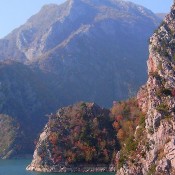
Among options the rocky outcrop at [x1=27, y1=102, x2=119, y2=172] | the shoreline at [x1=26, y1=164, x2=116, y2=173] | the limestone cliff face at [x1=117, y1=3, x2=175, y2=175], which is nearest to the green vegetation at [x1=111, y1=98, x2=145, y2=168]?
the rocky outcrop at [x1=27, y1=102, x2=119, y2=172]

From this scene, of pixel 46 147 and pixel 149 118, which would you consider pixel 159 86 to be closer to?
pixel 149 118

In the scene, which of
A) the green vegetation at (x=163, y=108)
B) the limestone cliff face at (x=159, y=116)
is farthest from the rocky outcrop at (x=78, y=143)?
the green vegetation at (x=163, y=108)

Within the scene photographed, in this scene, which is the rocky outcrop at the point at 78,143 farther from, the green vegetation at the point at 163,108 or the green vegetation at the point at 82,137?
the green vegetation at the point at 163,108

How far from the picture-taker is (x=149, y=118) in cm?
9369

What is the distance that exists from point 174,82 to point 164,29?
22.2m

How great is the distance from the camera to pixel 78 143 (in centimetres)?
13900

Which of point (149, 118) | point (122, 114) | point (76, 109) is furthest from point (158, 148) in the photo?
point (76, 109)

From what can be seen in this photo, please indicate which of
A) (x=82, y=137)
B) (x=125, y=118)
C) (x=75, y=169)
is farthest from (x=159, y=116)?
(x=82, y=137)

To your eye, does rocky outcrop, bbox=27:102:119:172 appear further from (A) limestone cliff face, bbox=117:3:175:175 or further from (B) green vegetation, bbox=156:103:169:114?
(B) green vegetation, bbox=156:103:169:114

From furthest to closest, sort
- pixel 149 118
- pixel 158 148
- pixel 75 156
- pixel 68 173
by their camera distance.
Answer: pixel 75 156 → pixel 68 173 → pixel 149 118 → pixel 158 148

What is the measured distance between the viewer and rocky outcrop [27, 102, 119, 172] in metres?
132

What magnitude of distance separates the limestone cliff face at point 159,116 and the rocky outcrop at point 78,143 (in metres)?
32.5

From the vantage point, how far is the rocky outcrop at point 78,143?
13225cm

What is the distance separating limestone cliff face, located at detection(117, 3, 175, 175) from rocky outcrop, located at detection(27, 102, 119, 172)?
32.5m
